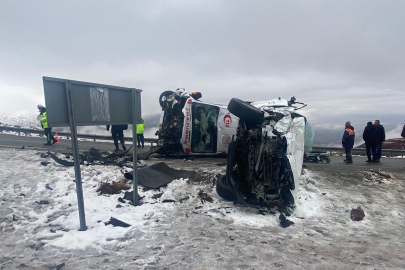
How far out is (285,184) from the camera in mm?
→ 5031

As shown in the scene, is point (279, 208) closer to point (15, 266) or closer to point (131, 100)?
point (131, 100)

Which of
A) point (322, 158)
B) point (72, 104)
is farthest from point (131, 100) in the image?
point (322, 158)

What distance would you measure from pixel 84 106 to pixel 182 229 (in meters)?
2.15

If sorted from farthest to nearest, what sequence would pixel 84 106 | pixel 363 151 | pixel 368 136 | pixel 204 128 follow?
1. pixel 363 151
2. pixel 368 136
3. pixel 204 128
4. pixel 84 106

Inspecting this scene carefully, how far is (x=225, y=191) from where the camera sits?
5.40 m

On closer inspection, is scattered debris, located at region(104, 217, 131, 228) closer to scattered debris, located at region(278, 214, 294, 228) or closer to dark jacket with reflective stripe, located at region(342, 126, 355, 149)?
scattered debris, located at region(278, 214, 294, 228)

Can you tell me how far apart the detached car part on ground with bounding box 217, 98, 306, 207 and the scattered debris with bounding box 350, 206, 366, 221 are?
3.70 feet

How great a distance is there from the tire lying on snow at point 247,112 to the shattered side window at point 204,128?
4.02 metres

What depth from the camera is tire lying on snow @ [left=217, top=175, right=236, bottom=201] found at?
17.5ft

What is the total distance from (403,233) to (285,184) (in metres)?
1.92

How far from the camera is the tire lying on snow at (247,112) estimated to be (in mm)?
5094

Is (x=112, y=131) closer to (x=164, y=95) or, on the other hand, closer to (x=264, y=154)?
(x=164, y=95)

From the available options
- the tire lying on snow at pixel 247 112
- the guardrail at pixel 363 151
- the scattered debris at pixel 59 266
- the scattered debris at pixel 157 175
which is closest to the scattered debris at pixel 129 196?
the scattered debris at pixel 157 175

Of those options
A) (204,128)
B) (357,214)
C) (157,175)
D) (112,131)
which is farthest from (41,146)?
(357,214)
